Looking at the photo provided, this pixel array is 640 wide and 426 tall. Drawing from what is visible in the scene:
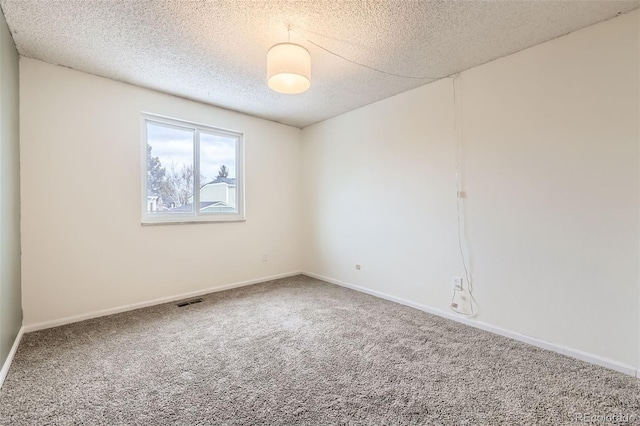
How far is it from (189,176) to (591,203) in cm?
387

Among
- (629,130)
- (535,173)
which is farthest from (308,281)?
(629,130)

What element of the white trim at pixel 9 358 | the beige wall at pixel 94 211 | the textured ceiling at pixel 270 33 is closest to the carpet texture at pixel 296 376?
the white trim at pixel 9 358

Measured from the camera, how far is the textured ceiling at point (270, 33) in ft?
6.05

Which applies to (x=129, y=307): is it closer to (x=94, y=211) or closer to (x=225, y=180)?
(x=94, y=211)

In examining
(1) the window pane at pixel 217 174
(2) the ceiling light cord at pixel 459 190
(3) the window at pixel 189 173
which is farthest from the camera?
(1) the window pane at pixel 217 174

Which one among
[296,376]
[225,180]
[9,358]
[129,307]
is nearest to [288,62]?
[296,376]

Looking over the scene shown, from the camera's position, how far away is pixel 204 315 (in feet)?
9.29

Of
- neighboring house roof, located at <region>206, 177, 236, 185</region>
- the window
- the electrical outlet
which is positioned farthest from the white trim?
the electrical outlet

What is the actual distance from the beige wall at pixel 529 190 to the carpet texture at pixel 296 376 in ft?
1.22

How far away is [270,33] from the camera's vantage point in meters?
2.10

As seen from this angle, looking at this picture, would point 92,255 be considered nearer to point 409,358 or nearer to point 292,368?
point 292,368

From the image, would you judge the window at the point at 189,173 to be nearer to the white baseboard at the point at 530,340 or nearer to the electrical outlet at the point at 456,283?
the white baseboard at the point at 530,340

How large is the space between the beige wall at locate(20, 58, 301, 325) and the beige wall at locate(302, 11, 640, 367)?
→ 2.21 m

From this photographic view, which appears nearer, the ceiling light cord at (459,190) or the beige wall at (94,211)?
the beige wall at (94,211)
